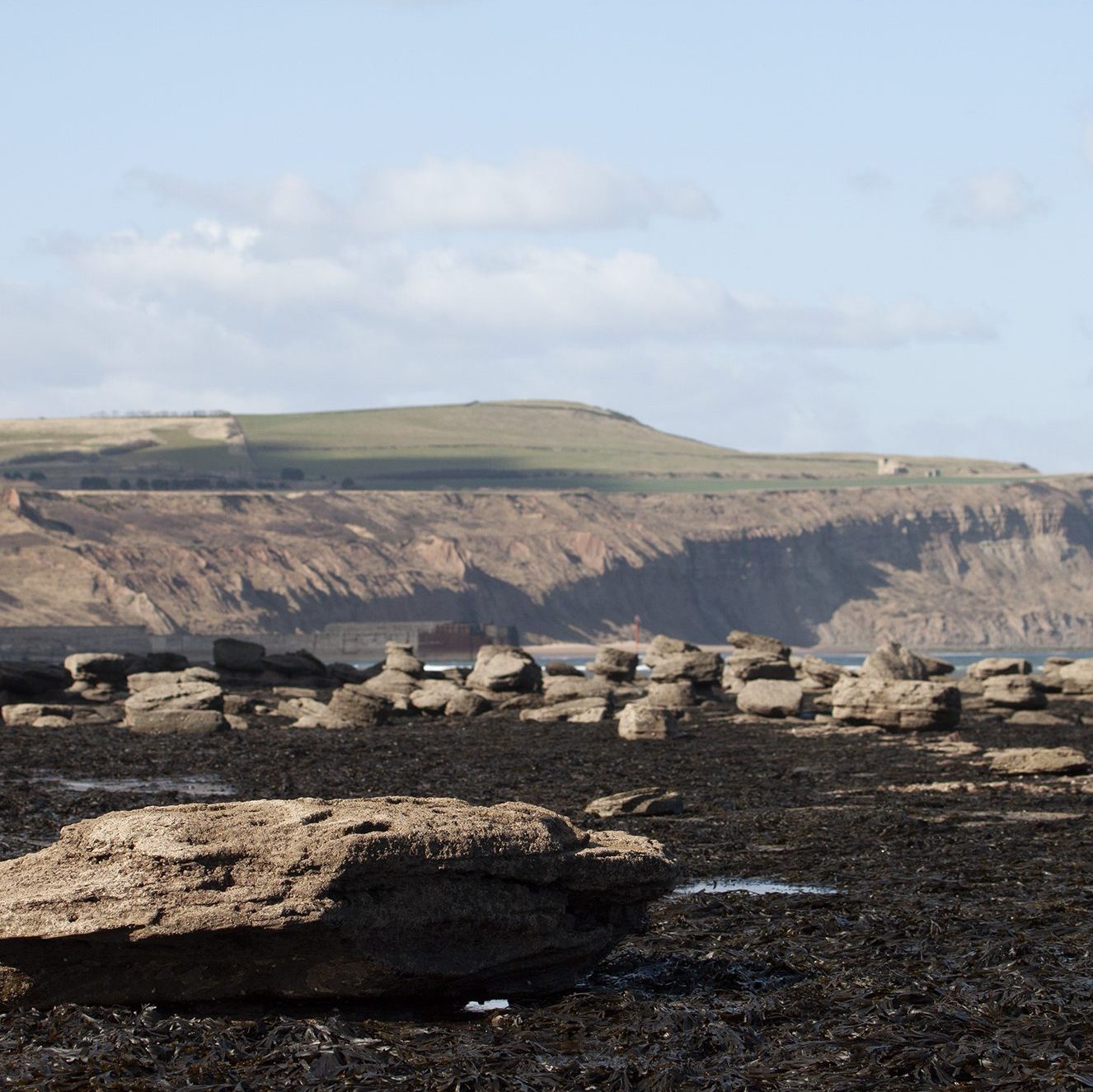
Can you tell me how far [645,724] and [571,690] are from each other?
8.08 metres

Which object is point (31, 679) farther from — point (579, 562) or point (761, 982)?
point (579, 562)

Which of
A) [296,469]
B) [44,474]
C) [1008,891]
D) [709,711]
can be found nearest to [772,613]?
[296,469]

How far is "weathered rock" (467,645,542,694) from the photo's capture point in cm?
3919

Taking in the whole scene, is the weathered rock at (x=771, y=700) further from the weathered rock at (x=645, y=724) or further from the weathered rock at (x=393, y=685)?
the weathered rock at (x=393, y=685)

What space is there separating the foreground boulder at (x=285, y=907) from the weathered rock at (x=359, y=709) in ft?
75.3

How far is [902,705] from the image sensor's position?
31266 millimetres

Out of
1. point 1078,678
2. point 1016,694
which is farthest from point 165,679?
point 1078,678

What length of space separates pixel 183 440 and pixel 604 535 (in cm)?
6317

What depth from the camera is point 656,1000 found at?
9797 mm

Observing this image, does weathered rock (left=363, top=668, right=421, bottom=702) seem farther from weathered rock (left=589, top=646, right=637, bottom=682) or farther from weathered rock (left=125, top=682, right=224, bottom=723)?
weathered rock (left=589, top=646, right=637, bottom=682)

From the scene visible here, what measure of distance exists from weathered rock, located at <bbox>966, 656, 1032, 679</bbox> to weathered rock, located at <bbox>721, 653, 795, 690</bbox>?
6135mm

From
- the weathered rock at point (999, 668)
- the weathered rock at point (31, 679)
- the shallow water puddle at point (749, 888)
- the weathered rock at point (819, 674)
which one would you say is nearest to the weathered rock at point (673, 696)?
the weathered rock at point (819, 674)

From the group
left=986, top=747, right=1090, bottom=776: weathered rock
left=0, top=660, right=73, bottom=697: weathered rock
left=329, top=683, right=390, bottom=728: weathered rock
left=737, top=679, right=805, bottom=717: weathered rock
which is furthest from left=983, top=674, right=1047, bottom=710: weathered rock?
left=0, top=660, right=73, bottom=697: weathered rock

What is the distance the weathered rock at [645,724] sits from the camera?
29.6 metres
